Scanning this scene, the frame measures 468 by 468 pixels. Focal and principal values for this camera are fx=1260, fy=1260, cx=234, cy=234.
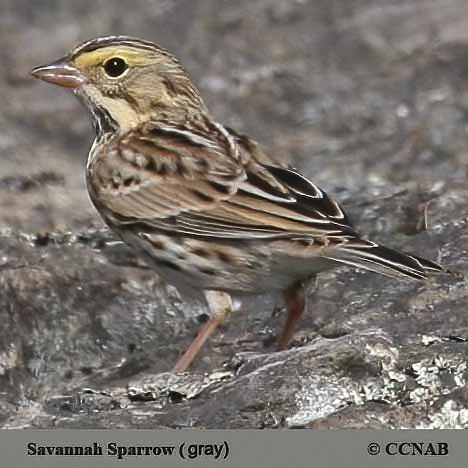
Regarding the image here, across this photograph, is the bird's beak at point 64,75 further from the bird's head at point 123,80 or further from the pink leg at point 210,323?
the pink leg at point 210,323

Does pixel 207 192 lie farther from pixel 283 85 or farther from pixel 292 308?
pixel 283 85

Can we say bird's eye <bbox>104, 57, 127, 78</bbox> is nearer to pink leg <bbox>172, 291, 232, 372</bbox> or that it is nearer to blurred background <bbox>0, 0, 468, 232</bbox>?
pink leg <bbox>172, 291, 232, 372</bbox>

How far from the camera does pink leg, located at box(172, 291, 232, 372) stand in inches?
282

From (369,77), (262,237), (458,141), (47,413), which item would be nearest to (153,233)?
(262,237)

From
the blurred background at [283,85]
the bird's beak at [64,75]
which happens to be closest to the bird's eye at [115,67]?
the bird's beak at [64,75]

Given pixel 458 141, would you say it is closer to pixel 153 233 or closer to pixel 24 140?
pixel 24 140

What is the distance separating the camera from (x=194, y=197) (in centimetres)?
701

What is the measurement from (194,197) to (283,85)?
18.8 ft

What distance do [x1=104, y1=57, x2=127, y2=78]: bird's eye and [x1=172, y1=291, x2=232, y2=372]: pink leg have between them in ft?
4.71

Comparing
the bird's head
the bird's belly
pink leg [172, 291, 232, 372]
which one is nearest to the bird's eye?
the bird's head

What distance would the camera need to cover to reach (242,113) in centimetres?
1212

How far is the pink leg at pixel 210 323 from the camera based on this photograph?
716 centimetres

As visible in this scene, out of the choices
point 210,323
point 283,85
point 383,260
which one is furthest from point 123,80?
point 283,85

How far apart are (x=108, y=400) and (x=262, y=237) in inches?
49.8
